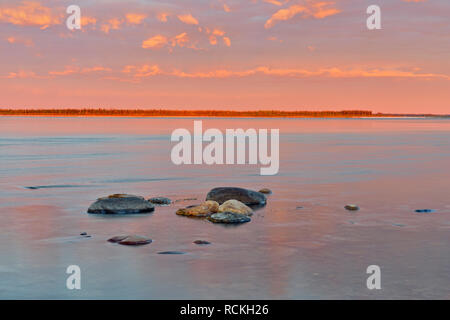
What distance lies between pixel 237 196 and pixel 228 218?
9.23 feet

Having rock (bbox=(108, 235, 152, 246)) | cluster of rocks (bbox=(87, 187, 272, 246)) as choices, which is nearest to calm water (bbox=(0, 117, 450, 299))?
rock (bbox=(108, 235, 152, 246))

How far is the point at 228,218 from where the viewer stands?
14492mm

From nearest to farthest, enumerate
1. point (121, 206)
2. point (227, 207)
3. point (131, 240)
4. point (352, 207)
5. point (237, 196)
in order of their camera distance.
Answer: point (131, 240)
point (227, 207)
point (121, 206)
point (352, 207)
point (237, 196)

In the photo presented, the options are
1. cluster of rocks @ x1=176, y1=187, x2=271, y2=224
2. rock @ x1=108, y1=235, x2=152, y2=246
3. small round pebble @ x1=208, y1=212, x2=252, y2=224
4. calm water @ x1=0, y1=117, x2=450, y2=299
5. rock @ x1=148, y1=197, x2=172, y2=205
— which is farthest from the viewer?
rock @ x1=148, y1=197, x2=172, y2=205

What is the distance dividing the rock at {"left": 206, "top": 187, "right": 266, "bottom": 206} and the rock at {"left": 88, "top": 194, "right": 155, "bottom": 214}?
215cm

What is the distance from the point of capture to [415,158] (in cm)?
3544

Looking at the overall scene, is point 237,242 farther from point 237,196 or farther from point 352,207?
point 352,207

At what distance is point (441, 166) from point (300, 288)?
2320 centimetres

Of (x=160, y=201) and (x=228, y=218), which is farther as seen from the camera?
(x=160, y=201)

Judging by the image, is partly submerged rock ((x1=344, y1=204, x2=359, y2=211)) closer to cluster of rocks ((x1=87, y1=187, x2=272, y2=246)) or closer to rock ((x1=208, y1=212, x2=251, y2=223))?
cluster of rocks ((x1=87, y1=187, x2=272, y2=246))

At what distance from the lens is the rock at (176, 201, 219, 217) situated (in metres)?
15.3

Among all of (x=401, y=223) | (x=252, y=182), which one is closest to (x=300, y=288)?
(x=401, y=223)

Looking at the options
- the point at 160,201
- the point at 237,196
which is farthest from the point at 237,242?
the point at 160,201
